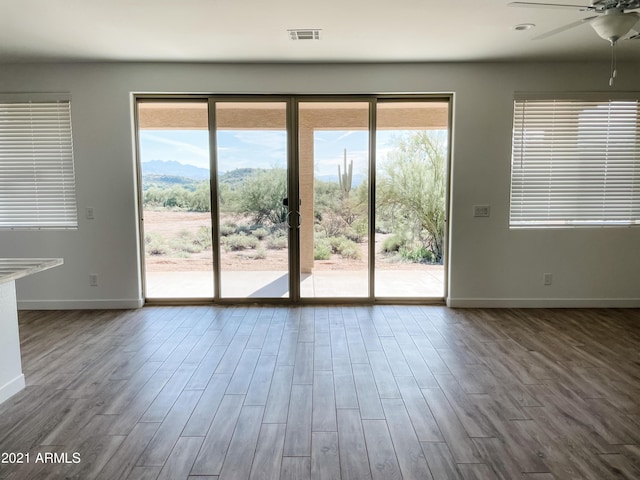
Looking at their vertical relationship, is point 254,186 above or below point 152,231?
above

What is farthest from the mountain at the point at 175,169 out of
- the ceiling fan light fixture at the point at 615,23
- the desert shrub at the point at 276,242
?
the ceiling fan light fixture at the point at 615,23

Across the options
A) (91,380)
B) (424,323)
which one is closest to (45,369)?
(91,380)

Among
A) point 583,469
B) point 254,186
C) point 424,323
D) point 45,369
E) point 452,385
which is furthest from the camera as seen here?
point 254,186

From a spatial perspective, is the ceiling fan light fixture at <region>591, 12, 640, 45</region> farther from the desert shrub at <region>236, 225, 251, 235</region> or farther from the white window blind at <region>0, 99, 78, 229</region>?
the white window blind at <region>0, 99, 78, 229</region>

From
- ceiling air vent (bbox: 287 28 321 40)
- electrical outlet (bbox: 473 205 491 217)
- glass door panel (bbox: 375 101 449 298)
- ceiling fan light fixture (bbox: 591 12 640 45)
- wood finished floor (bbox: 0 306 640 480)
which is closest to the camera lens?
wood finished floor (bbox: 0 306 640 480)

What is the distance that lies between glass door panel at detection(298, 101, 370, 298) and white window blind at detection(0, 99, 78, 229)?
2.66 metres

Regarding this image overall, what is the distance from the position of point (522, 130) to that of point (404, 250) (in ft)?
6.23

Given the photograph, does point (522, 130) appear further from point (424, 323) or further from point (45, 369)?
point (45, 369)

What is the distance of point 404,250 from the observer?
204 inches

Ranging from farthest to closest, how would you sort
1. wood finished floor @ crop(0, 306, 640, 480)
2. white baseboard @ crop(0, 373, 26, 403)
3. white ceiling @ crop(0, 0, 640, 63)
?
white ceiling @ crop(0, 0, 640, 63) → white baseboard @ crop(0, 373, 26, 403) → wood finished floor @ crop(0, 306, 640, 480)

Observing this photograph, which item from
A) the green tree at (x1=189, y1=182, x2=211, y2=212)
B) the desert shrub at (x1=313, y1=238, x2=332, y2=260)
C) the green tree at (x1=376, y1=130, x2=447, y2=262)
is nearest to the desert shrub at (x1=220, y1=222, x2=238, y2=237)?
the green tree at (x1=189, y1=182, x2=211, y2=212)

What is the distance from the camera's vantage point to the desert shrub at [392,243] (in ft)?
16.9

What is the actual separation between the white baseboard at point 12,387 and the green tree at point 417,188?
375 centimetres

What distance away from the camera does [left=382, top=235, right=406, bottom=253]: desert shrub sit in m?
5.14
